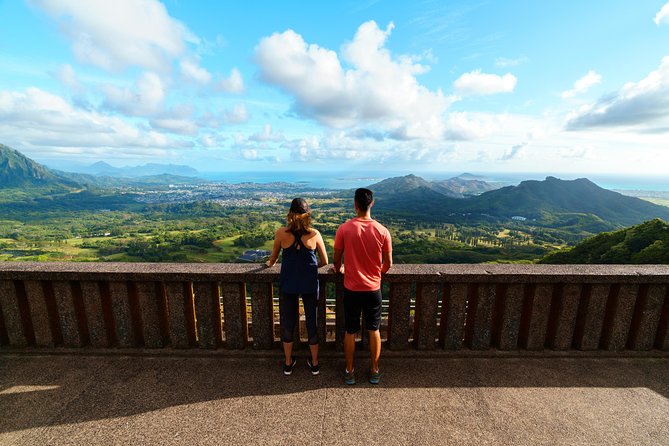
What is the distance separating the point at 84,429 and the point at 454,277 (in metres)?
4.25

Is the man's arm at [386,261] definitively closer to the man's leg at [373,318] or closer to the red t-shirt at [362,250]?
the red t-shirt at [362,250]

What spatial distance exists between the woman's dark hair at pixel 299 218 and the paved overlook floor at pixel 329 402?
5.89 feet

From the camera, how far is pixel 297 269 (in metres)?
3.62

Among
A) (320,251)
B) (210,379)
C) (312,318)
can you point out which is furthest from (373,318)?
(210,379)

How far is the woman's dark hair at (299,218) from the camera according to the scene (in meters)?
3.47

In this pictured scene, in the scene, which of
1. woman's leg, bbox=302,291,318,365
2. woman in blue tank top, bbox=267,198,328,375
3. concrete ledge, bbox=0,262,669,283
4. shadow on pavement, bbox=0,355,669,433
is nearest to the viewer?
shadow on pavement, bbox=0,355,669,433

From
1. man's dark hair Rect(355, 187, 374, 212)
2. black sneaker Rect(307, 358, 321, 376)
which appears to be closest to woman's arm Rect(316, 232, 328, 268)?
man's dark hair Rect(355, 187, 374, 212)

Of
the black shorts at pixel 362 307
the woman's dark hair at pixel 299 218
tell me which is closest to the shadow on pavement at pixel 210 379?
the black shorts at pixel 362 307

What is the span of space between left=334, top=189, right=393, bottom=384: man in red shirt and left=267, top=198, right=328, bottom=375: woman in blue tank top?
1.12 feet

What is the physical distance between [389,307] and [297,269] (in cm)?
142

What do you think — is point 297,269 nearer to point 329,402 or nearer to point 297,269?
point 297,269

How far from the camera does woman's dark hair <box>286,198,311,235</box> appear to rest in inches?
137

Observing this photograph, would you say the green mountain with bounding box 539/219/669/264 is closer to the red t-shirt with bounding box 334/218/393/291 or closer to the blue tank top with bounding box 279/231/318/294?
the red t-shirt with bounding box 334/218/393/291

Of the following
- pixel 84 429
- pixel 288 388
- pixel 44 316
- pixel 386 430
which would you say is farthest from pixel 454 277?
pixel 44 316
